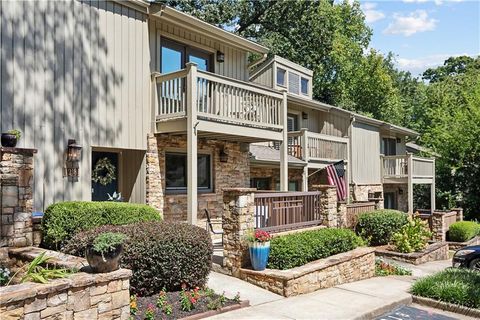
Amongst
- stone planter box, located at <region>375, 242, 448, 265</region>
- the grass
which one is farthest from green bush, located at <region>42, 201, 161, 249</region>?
stone planter box, located at <region>375, 242, 448, 265</region>

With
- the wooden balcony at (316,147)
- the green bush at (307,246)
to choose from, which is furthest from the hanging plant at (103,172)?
the wooden balcony at (316,147)

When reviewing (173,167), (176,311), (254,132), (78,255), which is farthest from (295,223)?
(78,255)

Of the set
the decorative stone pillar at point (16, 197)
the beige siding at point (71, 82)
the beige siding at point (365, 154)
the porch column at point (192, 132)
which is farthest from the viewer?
the beige siding at point (365, 154)

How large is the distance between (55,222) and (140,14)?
233 inches

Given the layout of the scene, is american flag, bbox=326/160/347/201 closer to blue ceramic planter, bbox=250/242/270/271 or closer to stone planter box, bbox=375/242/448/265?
stone planter box, bbox=375/242/448/265

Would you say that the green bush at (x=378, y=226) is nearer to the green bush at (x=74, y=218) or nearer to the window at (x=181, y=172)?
the window at (x=181, y=172)

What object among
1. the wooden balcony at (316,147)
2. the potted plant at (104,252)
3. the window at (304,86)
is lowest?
the potted plant at (104,252)

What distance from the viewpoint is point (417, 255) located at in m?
13.2

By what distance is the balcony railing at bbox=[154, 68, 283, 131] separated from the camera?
32.9 ft

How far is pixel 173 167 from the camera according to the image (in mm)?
11641

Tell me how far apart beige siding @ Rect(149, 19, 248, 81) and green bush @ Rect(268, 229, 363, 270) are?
571cm

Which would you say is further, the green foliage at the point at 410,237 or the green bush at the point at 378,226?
the green bush at the point at 378,226

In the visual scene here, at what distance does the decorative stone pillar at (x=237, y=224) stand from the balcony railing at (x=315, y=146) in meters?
8.07

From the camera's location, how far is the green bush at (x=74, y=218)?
23.6ft
